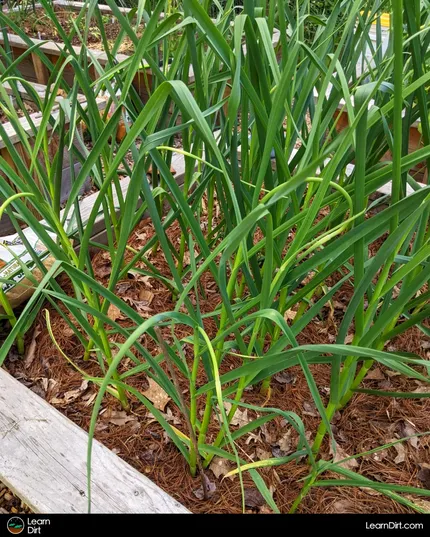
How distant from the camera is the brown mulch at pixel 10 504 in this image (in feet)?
2.92

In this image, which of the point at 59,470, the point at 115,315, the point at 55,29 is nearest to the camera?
the point at 59,470

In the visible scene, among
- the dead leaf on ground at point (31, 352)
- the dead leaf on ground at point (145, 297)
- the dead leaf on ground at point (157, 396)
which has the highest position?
the dead leaf on ground at point (31, 352)

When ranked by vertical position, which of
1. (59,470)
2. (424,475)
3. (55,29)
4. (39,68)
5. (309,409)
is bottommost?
(424,475)

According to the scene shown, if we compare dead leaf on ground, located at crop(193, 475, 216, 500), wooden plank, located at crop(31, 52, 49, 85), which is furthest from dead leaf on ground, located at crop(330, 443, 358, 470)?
wooden plank, located at crop(31, 52, 49, 85)

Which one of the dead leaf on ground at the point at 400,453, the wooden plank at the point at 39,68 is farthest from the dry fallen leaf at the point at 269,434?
the wooden plank at the point at 39,68

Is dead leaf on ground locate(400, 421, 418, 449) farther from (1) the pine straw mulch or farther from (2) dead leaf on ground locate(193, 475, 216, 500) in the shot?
(2) dead leaf on ground locate(193, 475, 216, 500)

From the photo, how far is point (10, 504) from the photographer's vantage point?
2.96 feet

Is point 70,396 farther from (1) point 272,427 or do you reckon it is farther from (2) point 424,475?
(2) point 424,475

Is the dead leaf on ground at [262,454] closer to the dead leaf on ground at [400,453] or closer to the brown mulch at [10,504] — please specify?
the dead leaf on ground at [400,453]

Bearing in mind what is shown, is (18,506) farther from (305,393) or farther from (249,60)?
(249,60)
